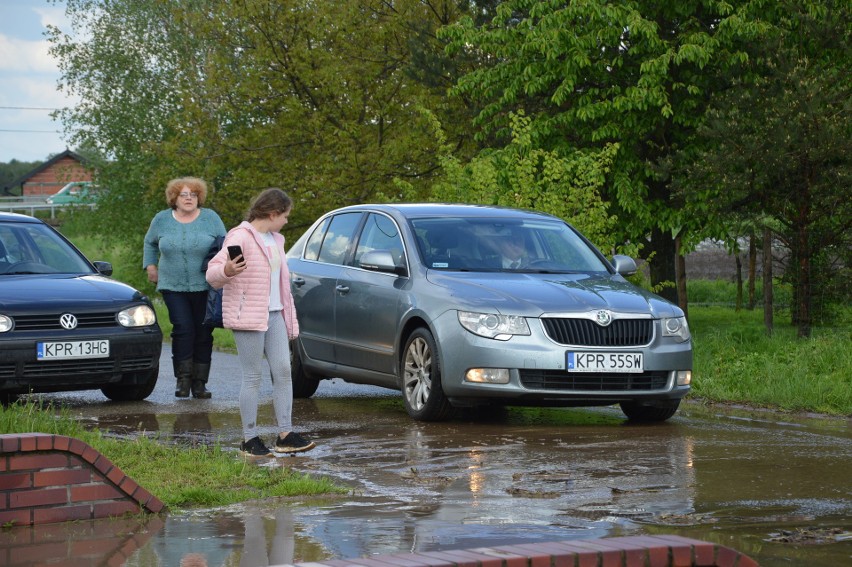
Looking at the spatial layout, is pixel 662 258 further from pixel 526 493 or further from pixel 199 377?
pixel 526 493

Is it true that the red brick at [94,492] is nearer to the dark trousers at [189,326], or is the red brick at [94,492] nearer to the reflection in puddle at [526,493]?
the reflection in puddle at [526,493]

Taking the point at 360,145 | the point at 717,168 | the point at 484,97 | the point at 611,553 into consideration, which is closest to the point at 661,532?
the point at 611,553

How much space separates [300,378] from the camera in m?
13.7

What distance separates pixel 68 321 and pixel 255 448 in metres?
3.83

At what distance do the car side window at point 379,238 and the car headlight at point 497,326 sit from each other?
4.90ft

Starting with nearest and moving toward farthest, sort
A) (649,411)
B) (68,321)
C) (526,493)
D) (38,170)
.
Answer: (526,493)
(649,411)
(68,321)
(38,170)

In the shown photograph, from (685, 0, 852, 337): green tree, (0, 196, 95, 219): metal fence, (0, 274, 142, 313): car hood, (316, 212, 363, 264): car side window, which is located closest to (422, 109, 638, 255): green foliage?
(685, 0, 852, 337): green tree

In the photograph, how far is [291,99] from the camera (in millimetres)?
31469

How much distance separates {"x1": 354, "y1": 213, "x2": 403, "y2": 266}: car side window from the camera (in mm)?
12430

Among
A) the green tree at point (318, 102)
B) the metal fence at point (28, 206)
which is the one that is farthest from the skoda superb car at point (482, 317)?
the metal fence at point (28, 206)

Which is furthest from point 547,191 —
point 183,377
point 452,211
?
point 183,377

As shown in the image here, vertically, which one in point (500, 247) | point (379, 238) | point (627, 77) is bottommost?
point (500, 247)

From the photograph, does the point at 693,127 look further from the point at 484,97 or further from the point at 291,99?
the point at 291,99

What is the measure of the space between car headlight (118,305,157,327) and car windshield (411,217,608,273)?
8.36 feet
